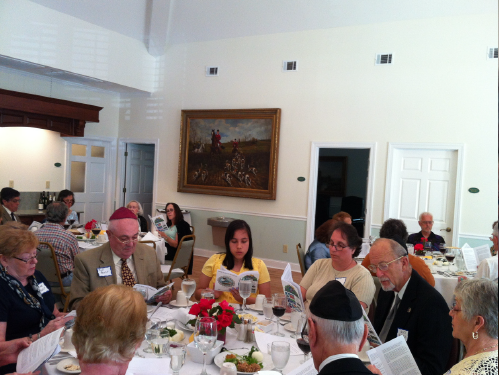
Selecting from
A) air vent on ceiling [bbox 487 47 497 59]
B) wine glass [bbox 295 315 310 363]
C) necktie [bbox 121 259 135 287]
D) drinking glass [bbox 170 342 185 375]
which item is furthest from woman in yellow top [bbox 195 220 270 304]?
air vent on ceiling [bbox 487 47 497 59]

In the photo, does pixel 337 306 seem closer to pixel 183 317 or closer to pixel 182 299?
pixel 183 317

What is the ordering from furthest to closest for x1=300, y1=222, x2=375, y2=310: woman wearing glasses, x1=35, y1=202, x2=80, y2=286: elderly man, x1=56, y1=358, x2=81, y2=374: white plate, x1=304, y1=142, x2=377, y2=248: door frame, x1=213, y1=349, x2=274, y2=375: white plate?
1. x1=304, y1=142, x2=377, y2=248: door frame
2. x1=35, y1=202, x2=80, y2=286: elderly man
3. x1=300, y1=222, x2=375, y2=310: woman wearing glasses
4. x1=213, y1=349, x2=274, y2=375: white plate
5. x1=56, y1=358, x2=81, y2=374: white plate

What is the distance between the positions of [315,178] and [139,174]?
4799mm

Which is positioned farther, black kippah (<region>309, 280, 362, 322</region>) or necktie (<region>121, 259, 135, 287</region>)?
necktie (<region>121, 259, 135, 287</region>)

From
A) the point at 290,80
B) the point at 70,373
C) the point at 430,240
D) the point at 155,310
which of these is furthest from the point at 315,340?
the point at 290,80

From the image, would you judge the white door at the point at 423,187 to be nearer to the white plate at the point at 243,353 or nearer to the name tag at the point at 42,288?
the white plate at the point at 243,353

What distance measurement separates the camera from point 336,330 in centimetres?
150

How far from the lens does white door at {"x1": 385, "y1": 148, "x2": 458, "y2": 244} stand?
700 cm

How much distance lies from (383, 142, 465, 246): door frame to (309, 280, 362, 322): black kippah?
6.06m

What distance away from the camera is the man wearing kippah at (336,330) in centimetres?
148

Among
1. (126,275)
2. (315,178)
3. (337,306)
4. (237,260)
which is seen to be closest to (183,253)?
(237,260)

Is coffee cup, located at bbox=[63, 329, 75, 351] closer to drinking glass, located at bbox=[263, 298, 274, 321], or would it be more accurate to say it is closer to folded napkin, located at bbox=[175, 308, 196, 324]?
folded napkin, located at bbox=[175, 308, 196, 324]

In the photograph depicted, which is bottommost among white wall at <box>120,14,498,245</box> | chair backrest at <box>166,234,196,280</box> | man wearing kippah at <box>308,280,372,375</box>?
chair backrest at <box>166,234,196,280</box>

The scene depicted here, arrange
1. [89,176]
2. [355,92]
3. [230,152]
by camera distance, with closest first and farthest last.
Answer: [355,92] → [230,152] → [89,176]
